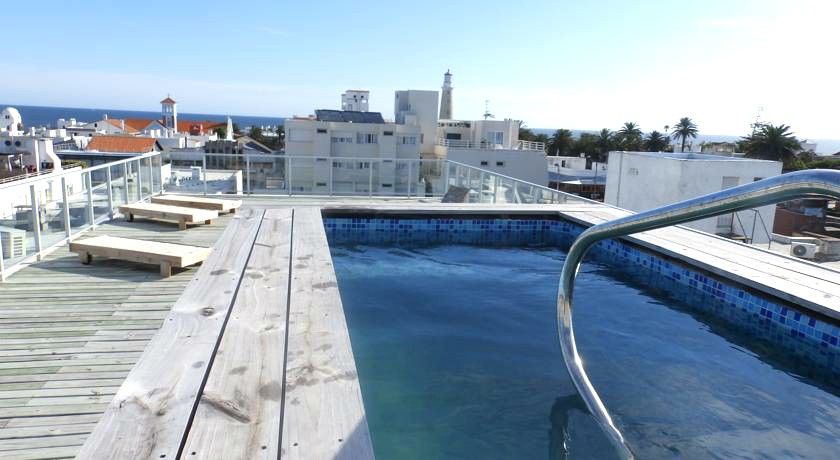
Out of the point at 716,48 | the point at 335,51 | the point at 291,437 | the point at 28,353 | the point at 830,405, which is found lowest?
the point at 830,405

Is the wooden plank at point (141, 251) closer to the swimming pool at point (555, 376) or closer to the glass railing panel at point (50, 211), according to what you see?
the glass railing panel at point (50, 211)

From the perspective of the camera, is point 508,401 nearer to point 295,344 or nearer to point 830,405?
point 295,344

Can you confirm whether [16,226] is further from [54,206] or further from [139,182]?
[139,182]

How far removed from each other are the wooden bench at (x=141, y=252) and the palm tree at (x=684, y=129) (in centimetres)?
7205

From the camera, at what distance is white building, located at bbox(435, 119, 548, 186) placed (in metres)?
39.8

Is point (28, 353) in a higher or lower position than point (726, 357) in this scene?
higher

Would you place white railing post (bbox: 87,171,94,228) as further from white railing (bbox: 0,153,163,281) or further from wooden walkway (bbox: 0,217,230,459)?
wooden walkway (bbox: 0,217,230,459)

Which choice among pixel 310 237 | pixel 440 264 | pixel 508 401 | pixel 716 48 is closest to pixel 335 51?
pixel 716 48

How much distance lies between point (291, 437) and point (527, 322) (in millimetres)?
3832

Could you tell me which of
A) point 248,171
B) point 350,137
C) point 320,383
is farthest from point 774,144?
point 320,383

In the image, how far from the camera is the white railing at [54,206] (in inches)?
185

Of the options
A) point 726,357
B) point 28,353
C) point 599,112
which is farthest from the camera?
point 599,112

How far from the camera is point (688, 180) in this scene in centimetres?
2047

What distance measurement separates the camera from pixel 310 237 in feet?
16.0
